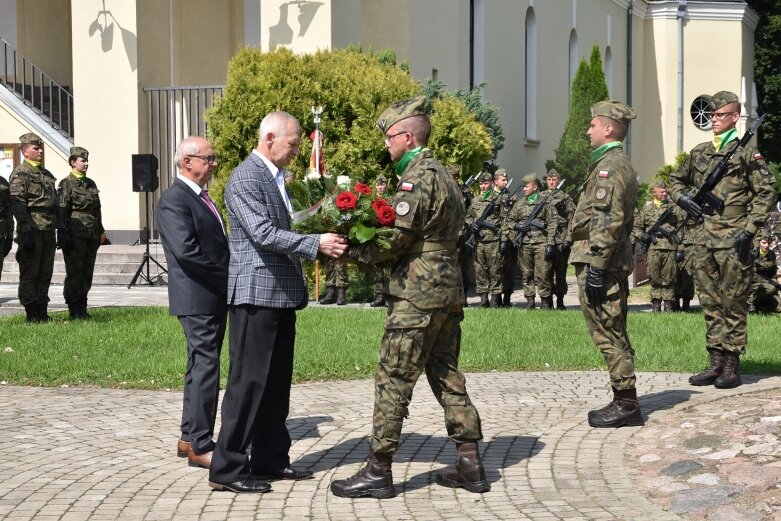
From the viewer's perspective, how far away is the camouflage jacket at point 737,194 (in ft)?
29.9

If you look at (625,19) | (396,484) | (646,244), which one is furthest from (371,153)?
(625,19)

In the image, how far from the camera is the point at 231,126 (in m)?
17.4

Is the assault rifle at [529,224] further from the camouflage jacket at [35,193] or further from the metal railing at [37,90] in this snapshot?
the metal railing at [37,90]

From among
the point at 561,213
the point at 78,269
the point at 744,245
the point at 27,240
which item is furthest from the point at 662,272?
the point at 27,240

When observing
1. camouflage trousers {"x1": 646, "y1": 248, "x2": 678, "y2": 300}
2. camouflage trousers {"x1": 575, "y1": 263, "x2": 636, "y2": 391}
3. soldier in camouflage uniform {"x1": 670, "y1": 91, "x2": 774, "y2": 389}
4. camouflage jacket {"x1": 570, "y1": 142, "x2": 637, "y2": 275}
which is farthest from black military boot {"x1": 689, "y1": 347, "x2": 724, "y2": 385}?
camouflage trousers {"x1": 646, "y1": 248, "x2": 678, "y2": 300}

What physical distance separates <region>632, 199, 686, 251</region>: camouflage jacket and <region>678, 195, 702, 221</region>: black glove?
6968 millimetres

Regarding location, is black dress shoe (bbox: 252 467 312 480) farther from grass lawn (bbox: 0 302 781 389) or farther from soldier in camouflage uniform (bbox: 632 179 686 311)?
soldier in camouflage uniform (bbox: 632 179 686 311)

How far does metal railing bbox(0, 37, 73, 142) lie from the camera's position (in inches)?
→ 910

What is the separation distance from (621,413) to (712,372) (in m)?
1.84

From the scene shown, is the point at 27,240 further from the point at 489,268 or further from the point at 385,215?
the point at 385,215

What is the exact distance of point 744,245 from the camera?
357 inches

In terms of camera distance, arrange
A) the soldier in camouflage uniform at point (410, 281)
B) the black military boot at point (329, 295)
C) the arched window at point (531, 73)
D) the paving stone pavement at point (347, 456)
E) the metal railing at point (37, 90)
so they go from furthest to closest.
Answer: the arched window at point (531, 73)
the metal railing at point (37, 90)
the black military boot at point (329, 295)
the soldier in camouflage uniform at point (410, 281)
the paving stone pavement at point (347, 456)

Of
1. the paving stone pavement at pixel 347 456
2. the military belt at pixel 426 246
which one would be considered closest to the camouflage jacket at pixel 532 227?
the paving stone pavement at pixel 347 456

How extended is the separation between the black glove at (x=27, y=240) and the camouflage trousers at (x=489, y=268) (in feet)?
21.8
